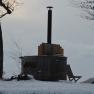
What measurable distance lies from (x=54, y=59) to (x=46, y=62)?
2.18 feet

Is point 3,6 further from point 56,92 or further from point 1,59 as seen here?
point 56,92

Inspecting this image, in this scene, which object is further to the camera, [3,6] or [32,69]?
[32,69]

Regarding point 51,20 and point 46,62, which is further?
point 51,20

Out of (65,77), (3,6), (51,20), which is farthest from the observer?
(51,20)

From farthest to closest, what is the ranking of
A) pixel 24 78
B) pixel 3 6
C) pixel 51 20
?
pixel 51 20, pixel 3 6, pixel 24 78

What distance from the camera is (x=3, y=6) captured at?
28.7 metres

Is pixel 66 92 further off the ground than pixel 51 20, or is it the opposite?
pixel 51 20

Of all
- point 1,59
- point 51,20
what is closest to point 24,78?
point 1,59

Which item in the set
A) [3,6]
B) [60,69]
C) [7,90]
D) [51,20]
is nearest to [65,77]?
[60,69]

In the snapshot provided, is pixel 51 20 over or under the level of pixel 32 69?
over

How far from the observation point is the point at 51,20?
40062 mm

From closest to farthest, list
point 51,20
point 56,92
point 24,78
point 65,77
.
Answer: point 56,92 → point 24,78 → point 65,77 → point 51,20

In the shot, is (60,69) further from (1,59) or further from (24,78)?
(24,78)

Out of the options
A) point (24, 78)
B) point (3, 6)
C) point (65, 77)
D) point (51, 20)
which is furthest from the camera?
point (51, 20)
